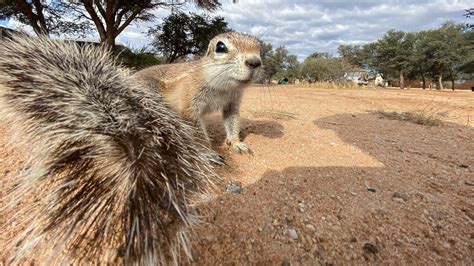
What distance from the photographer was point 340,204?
1784 millimetres

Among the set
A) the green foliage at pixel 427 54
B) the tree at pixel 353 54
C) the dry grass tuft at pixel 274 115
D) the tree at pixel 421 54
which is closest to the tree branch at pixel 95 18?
the dry grass tuft at pixel 274 115

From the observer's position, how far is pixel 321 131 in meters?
3.70

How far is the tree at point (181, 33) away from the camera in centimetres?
1401

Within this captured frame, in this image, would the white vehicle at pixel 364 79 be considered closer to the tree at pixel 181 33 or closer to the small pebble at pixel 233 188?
the tree at pixel 181 33

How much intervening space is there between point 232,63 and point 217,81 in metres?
0.22

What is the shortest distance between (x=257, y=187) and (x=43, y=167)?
1349mm

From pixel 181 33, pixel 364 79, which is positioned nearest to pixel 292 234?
pixel 181 33

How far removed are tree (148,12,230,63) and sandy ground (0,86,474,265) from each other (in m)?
11.9

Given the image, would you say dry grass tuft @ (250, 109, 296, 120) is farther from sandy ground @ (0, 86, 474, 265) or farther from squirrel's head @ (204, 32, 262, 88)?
squirrel's head @ (204, 32, 262, 88)

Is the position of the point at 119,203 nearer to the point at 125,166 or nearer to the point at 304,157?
the point at 125,166

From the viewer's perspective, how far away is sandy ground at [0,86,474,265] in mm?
1357

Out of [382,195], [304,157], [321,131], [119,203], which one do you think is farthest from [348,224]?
[321,131]

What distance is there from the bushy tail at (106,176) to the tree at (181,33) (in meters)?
13.5

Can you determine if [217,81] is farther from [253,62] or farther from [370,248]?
[370,248]
